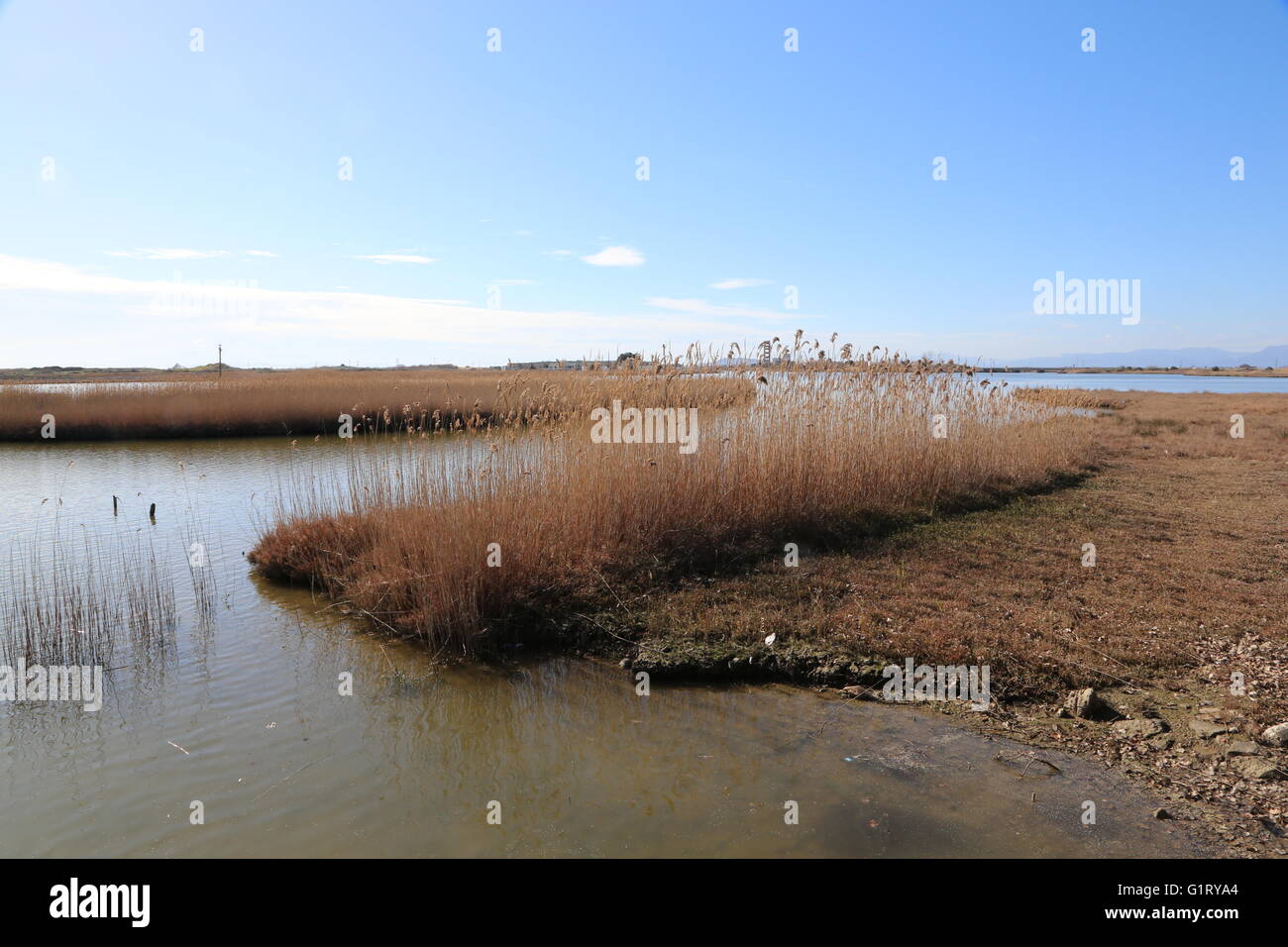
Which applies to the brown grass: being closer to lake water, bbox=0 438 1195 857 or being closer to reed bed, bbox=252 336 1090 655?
reed bed, bbox=252 336 1090 655

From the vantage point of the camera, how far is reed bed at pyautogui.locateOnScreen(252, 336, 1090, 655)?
6.03 m

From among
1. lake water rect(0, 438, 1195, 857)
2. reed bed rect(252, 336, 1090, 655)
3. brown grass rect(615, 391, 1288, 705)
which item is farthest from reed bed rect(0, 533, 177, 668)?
brown grass rect(615, 391, 1288, 705)

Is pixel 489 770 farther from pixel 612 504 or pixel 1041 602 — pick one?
pixel 1041 602

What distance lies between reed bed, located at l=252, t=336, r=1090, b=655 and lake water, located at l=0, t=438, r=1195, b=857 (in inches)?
25.3

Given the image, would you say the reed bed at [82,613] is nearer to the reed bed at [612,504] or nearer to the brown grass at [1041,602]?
the reed bed at [612,504]

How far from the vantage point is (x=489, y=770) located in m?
4.07

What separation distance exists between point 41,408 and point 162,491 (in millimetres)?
12974

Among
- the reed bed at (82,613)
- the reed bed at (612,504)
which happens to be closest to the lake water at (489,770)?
the reed bed at (82,613)

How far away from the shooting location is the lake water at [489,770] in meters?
3.37

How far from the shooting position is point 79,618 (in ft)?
18.8

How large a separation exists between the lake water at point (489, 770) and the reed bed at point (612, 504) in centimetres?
64

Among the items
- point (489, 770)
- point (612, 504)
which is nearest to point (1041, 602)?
point (612, 504)
